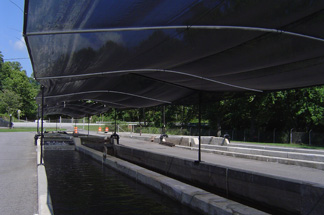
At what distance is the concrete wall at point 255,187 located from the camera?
721 cm

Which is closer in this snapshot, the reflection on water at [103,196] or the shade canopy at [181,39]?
the shade canopy at [181,39]

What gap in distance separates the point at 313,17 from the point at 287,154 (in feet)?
39.0

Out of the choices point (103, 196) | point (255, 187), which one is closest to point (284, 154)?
point (255, 187)

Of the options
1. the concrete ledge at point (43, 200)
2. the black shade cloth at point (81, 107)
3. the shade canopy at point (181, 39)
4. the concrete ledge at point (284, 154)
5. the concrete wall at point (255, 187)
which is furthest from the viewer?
the black shade cloth at point (81, 107)

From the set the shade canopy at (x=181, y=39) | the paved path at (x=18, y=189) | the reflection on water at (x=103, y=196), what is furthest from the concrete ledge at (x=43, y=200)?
the shade canopy at (x=181, y=39)

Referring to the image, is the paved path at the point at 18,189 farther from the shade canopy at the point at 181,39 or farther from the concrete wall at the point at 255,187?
the concrete wall at the point at 255,187

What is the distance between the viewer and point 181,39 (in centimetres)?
561

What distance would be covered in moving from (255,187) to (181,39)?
568cm

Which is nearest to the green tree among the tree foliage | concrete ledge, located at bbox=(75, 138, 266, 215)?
the tree foliage

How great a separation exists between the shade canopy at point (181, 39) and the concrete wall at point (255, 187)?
114 inches

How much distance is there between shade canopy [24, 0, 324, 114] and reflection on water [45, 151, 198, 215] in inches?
145

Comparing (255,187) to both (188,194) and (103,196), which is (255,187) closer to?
(188,194)

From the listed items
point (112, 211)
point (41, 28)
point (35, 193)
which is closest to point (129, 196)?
point (112, 211)

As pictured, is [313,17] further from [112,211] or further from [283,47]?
[112,211]
